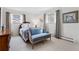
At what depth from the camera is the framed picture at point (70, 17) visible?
229 cm

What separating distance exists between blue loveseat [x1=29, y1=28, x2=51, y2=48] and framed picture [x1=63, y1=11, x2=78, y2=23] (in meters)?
0.55

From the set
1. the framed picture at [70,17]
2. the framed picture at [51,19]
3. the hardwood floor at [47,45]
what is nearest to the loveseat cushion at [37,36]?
the hardwood floor at [47,45]

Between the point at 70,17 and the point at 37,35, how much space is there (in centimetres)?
91

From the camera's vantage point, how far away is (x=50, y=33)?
2377mm

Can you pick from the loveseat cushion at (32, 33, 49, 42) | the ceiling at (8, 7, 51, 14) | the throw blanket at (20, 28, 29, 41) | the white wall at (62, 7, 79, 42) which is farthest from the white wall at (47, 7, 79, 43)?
the throw blanket at (20, 28, 29, 41)

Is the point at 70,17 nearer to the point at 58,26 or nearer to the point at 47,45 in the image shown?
the point at 58,26

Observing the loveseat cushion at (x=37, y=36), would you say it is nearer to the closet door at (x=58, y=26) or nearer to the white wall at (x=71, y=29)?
the closet door at (x=58, y=26)

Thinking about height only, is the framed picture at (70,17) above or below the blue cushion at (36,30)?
above

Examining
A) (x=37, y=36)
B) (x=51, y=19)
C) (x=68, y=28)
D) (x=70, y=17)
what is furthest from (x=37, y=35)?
(x=70, y=17)

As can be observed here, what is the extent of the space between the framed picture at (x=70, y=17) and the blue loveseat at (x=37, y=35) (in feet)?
1.80

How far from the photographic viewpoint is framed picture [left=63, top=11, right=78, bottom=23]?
229 cm
